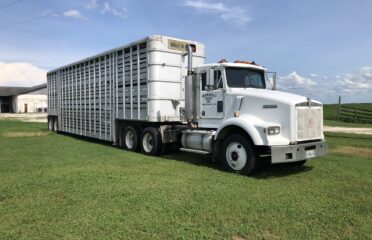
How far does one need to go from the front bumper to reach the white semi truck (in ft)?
0.07

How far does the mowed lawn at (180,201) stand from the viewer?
515 cm

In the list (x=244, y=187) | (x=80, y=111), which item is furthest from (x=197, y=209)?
(x=80, y=111)

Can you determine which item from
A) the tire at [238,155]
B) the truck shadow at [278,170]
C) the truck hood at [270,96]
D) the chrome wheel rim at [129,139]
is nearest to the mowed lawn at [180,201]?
the truck shadow at [278,170]

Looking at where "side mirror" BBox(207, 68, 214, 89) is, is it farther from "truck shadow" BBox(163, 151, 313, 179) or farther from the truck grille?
the truck grille

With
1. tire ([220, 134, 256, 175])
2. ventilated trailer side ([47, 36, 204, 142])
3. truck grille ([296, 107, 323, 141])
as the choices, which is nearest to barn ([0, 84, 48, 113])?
ventilated trailer side ([47, 36, 204, 142])

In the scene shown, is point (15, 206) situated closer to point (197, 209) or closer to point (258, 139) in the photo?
point (197, 209)

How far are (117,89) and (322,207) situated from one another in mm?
9561

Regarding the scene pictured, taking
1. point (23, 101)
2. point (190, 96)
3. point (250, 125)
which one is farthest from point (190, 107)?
point (23, 101)

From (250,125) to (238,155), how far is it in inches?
34.5

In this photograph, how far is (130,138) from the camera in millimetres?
13781

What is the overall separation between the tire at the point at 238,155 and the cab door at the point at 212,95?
0.99 metres

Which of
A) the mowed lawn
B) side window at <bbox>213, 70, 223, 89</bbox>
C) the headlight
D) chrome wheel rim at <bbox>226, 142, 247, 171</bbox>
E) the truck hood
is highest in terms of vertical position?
side window at <bbox>213, 70, 223, 89</bbox>

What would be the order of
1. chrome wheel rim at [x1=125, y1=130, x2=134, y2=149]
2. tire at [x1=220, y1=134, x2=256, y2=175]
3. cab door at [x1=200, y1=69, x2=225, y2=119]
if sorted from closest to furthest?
tire at [x1=220, y1=134, x2=256, y2=175] → cab door at [x1=200, y1=69, x2=225, y2=119] → chrome wheel rim at [x1=125, y1=130, x2=134, y2=149]

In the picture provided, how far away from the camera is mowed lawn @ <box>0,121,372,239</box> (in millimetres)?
5152
